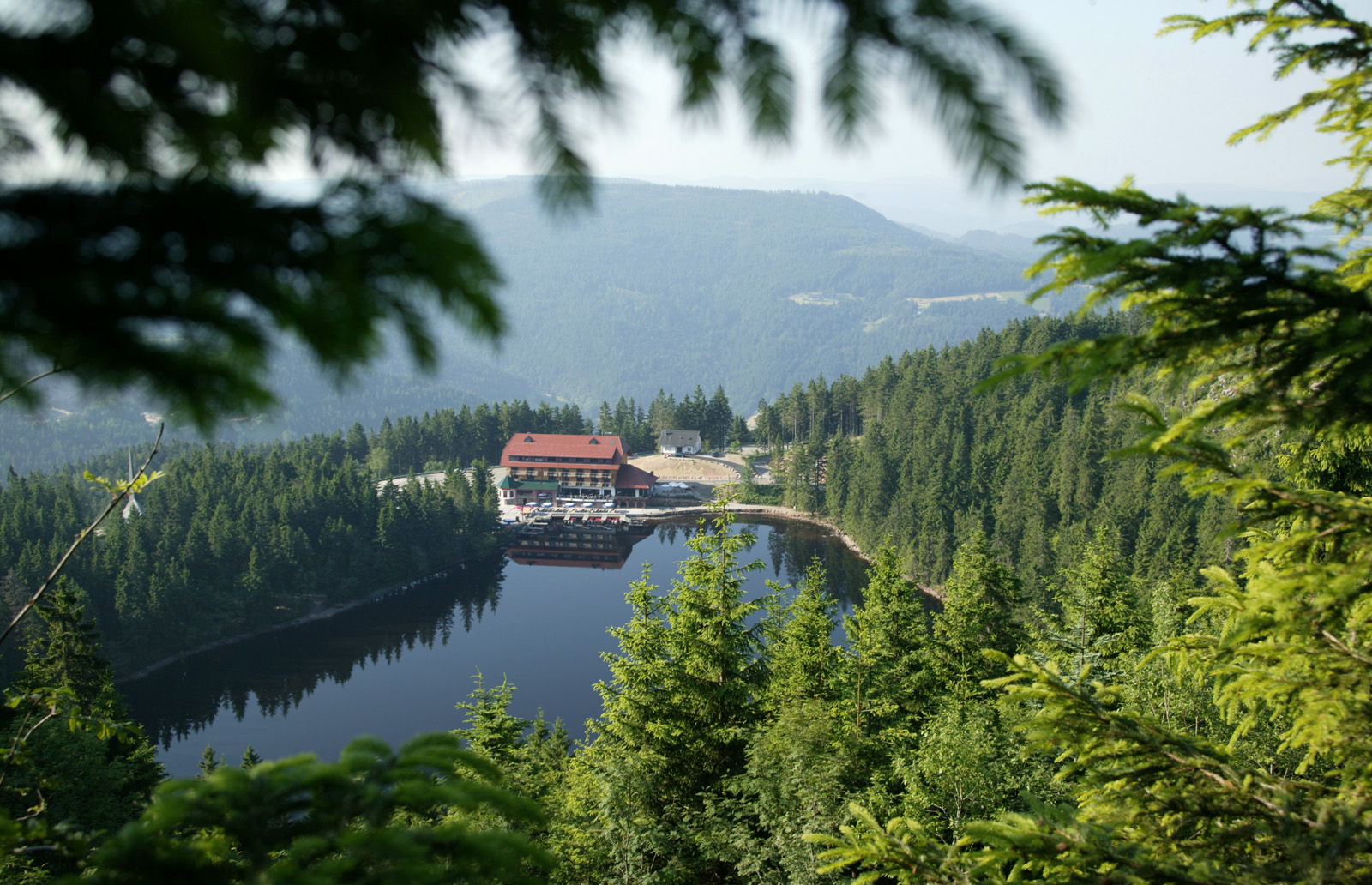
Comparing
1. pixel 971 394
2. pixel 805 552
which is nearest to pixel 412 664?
pixel 805 552

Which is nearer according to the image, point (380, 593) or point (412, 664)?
point (412, 664)

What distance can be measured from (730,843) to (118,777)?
51.9 ft

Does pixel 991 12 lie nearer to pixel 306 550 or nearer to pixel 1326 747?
pixel 1326 747

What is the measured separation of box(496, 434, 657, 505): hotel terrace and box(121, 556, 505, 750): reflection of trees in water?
24.1 meters

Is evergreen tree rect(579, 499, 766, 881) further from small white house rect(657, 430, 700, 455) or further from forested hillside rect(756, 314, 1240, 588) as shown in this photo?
small white house rect(657, 430, 700, 455)

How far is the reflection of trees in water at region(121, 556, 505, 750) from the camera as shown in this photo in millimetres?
33656

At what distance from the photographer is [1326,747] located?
3936 millimetres

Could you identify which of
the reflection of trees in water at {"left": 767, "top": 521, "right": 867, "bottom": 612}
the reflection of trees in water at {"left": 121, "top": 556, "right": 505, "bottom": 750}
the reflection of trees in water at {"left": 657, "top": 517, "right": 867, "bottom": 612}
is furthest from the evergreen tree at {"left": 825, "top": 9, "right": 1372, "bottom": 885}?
the reflection of trees in water at {"left": 767, "top": 521, "right": 867, "bottom": 612}

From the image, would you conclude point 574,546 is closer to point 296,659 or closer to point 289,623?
point 289,623

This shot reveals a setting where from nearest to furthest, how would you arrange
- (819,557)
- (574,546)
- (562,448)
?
(819,557), (574,546), (562,448)

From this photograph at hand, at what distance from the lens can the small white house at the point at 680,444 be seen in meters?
90.6

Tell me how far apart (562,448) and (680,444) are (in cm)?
1885

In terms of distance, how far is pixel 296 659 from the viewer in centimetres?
3900

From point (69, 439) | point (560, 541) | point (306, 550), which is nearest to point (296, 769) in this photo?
point (306, 550)
